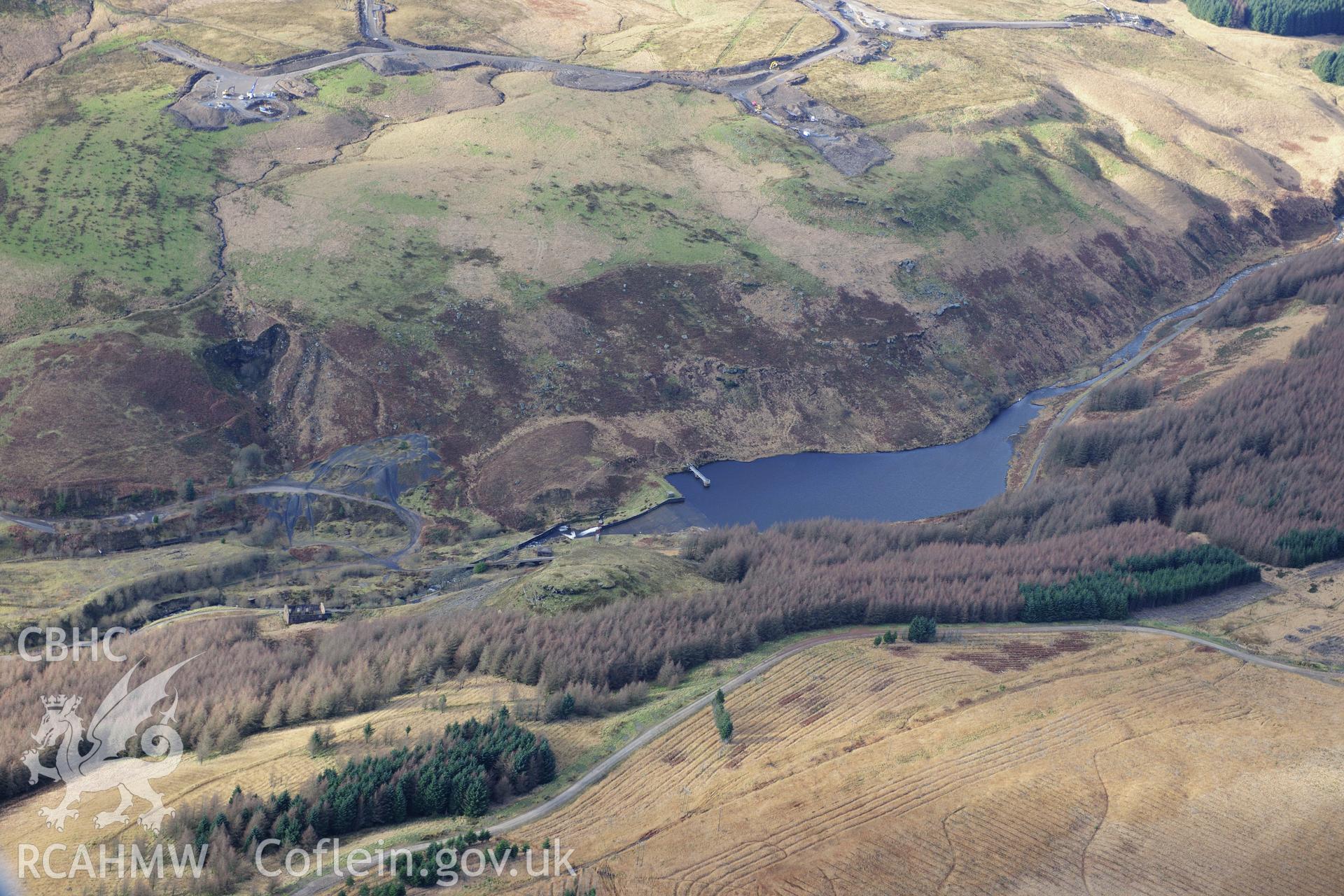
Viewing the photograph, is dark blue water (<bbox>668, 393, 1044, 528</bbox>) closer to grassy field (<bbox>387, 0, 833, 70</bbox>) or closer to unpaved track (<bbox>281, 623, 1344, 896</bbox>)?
unpaved track (<bbox>281, 623, 1344, 896</bbox>)

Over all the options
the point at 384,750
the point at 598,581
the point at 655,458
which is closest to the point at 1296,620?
the point at 598,581

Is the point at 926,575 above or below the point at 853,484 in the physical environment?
above

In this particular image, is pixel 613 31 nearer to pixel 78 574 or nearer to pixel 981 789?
pixel 78 574

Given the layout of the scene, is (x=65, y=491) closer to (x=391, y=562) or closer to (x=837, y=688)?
(x=391, y=562)

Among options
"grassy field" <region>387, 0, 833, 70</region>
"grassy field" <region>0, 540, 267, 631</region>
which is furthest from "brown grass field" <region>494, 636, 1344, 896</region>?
"grassy field" <region>387, 0, 833, 70</region>

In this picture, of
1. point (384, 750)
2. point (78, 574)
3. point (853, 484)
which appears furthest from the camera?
point (853, 484)

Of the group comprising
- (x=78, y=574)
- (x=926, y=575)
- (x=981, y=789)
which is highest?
(x=981, y=789)

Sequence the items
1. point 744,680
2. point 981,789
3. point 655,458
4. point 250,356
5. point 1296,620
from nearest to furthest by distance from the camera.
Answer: point 981,789
point 744,680
point 1296,620
point 250,356
point 655,458
